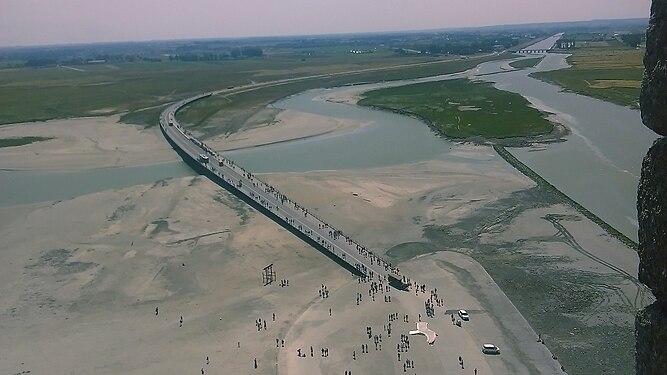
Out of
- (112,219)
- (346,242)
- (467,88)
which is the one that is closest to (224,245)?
(346,242)

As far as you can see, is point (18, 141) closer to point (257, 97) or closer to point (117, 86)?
point (257, 97)

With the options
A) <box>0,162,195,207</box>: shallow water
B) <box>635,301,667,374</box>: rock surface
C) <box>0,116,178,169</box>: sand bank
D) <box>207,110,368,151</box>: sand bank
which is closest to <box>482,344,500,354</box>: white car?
<box>635,301,667,374</box>: rock surface

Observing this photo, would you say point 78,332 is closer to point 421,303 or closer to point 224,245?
point 224,245

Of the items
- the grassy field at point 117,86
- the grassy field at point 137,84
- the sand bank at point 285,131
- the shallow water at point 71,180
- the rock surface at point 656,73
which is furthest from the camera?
the grassy field at point 117,86

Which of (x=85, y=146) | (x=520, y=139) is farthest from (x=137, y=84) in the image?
(x=520, y=139)

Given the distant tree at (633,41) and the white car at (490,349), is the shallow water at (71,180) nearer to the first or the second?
the white car at (490,349)

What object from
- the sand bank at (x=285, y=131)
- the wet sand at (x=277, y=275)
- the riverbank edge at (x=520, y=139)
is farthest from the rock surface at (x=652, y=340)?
the sand bank at (x=285, y=131)
